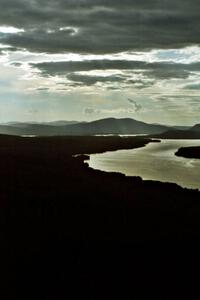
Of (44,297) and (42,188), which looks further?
(42,188)

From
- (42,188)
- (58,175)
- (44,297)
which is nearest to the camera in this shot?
(44,297)

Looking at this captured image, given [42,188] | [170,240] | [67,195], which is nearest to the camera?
[170,240]

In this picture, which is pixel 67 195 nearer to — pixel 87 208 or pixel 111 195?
pixel 111 195

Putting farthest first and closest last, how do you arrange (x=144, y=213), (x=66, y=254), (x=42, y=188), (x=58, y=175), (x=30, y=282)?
(x=58, y=175), (x=42, y=188), (x=144, y=213), (x=66, y=254), (x=30, y=282)

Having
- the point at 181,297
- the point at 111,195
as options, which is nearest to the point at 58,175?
the point at 111,195

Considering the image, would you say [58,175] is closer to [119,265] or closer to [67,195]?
[67,195]

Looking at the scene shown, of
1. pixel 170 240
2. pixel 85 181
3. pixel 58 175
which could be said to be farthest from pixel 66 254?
pixel 58 175
